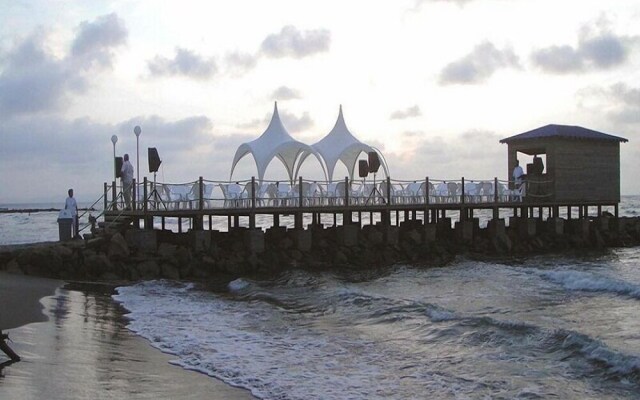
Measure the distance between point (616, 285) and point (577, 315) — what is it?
14.1 ft

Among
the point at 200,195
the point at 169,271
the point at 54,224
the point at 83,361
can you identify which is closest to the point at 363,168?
the point at 200,195

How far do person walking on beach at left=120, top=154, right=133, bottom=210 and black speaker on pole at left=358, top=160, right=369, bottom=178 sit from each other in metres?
9.49

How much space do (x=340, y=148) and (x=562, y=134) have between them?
33.1 ft

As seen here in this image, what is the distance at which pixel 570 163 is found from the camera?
3162 cm

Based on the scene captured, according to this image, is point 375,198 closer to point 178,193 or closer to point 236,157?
point 236,157

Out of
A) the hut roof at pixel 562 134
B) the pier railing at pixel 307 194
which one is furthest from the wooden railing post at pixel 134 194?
the hut roof at pixel 562 134

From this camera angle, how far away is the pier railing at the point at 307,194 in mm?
21984

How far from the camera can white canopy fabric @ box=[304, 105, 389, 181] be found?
2825 cm

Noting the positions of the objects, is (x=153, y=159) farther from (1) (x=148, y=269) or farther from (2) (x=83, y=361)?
(2) (x=83, y=361)

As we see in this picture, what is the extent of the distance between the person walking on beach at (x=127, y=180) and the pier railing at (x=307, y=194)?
30 centimetres

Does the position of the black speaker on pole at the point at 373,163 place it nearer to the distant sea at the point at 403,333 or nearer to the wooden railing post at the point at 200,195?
the distant sea at the point at 403,333

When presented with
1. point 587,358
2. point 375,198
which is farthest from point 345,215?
point 587,358

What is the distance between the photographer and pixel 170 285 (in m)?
19.2

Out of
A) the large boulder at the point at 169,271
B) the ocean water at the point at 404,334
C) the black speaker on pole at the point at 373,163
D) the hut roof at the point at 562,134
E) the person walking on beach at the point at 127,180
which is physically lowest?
the ocean water at the point at 404,334
